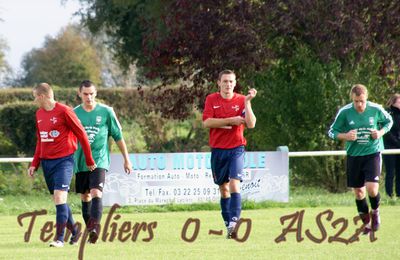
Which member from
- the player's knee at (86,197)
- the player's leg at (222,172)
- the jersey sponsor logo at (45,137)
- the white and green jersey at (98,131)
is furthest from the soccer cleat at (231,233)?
the jersey sponsor logo at (45,137)

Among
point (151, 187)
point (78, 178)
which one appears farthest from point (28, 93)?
point (78, 178)

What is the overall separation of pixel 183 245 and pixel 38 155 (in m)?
2.14

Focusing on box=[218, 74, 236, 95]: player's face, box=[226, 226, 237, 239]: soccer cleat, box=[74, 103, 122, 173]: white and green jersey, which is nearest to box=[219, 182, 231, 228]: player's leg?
box=[226, 226, 237, 239]: soccer cleat

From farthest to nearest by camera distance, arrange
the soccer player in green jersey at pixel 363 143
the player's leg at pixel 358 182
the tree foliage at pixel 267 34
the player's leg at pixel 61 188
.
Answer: the tree foliage at pixel 267 34 → the player's leg at pixel 358 182 → the soccer player in green jersey at pixel 363 143 → the player's leg at pixel 61 188

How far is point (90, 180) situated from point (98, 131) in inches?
25.5

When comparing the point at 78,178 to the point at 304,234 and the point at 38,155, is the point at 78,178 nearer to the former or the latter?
the point at 38,155

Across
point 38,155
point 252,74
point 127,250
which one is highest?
point 252,74

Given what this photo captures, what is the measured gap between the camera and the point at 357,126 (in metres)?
15.7

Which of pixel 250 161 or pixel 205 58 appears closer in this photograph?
pixel 250 161

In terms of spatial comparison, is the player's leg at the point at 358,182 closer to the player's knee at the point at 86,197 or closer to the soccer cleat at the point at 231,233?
the soccer cleat at the point at 231,233

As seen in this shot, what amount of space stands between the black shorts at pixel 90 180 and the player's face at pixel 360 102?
3.51 meters

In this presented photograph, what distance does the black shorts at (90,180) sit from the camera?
15062 mm

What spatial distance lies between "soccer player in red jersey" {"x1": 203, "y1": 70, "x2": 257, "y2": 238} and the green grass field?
0.49 meters

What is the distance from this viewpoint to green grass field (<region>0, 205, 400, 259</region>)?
13.1 m
